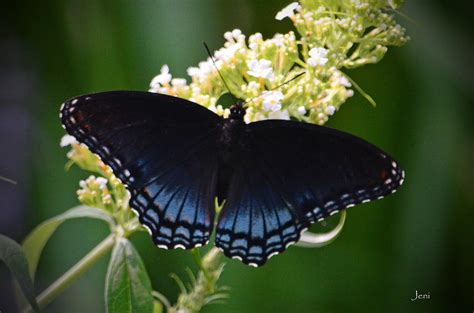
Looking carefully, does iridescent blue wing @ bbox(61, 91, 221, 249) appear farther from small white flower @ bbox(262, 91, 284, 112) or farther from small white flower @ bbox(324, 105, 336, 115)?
→ small white flower @ bbox(324, 105, 336, 115)

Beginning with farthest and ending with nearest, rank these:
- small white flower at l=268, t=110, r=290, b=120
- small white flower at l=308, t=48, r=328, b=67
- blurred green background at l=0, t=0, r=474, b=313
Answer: blurred green background at l=0, t=0, r=474, b=313, small white flower at l=268, t=110, r=290, b=120, small white flower at l=308, t=48, r=328, b=67

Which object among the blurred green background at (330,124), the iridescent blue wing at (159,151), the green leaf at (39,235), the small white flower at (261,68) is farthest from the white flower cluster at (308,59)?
the blurred green background at (330,124)

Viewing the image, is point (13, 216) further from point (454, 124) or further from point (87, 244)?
point (454, 124)

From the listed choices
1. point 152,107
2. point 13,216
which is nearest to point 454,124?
point 152,107

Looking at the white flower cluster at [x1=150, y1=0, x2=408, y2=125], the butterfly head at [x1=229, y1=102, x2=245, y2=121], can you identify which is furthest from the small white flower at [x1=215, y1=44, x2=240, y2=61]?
the butterfly head at [x1=229, y1=102, x2=245, y2=121]

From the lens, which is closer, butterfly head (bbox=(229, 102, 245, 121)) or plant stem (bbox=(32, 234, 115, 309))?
plant stem (bbox=(32, 234, 115, 309))

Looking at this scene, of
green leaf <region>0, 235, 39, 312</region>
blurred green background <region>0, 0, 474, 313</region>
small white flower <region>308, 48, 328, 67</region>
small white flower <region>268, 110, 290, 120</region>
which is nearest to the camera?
green leaf <region>0, 235, 39, 312</region>

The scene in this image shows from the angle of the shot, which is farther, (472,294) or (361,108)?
(361,108)
